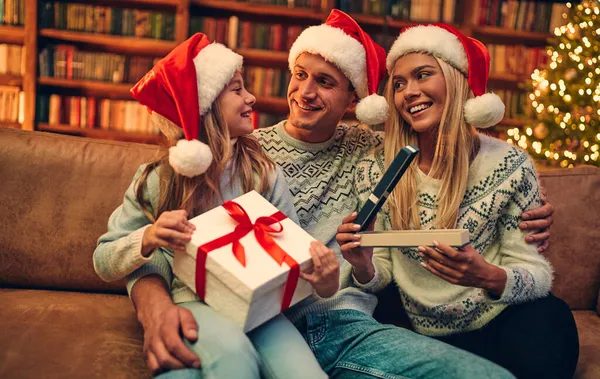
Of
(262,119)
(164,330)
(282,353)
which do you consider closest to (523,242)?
(282,353)

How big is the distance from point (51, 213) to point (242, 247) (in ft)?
2.45

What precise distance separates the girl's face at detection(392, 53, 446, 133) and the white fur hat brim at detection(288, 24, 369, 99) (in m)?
0.18

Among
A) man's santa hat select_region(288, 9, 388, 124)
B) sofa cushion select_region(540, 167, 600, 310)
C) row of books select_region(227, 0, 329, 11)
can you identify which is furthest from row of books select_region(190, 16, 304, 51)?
sofa cushion select_region(540, 167, 600, 310)

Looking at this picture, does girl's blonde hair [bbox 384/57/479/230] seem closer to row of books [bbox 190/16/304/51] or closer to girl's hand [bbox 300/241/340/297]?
girl's hand [bbox 300/241/340/297]

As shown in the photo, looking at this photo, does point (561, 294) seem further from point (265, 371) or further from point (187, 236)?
point (187, 236)

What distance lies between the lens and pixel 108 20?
12.5 ft

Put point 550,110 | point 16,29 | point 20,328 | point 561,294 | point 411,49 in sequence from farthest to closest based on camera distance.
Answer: point 16,29 < point 550,110 < point 561,294 < point 411,49 < point 20,328

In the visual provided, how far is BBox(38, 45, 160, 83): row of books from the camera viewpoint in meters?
3.80

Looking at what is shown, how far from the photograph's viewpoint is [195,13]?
404 centimetres

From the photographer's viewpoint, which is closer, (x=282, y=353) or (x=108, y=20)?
(x=282, y=353)

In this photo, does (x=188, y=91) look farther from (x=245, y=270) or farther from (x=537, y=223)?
(x=537, y=223)

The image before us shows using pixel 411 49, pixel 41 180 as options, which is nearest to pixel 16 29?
pixel 41 180

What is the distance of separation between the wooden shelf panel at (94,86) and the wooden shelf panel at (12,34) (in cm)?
33

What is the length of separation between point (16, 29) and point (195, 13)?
120 centimetres
